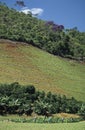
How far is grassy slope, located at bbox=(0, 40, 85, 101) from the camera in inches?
1607

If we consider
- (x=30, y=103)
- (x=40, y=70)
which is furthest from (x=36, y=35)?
(x=30, y=103)

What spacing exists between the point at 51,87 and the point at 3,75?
17.7 feet

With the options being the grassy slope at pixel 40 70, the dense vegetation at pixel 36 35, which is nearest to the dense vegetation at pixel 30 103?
the grassy slope at pixel 40 70

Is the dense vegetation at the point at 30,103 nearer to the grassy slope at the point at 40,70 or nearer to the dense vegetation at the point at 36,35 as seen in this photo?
the grassy slope at the point at 40,70

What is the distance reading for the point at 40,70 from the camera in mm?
46719

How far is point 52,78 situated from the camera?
44.5 metres

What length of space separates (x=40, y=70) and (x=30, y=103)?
17314 millimetres

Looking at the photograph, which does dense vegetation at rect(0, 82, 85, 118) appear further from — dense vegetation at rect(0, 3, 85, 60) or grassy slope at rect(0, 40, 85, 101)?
dense vegetation at rect(0, 3, 85, 60)

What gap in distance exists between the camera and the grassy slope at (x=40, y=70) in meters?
40.8

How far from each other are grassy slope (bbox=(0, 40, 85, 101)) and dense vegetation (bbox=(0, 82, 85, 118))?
645cm

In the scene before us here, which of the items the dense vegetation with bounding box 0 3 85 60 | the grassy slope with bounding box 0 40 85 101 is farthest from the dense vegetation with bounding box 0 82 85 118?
the dense vegetation with bounding box 0 3 85 60

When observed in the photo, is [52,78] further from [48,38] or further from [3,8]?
[3,8]

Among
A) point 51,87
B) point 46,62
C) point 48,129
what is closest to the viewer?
point 48,129

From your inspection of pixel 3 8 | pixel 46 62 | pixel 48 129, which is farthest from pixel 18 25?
pixel 48 129
